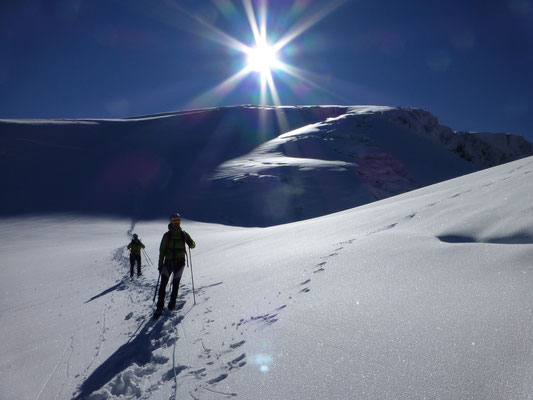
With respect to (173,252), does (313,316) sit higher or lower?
lower

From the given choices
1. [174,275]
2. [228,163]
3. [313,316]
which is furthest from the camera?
→ [228,163]

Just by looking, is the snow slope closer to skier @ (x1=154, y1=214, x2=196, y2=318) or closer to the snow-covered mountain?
skier @ (x1=154, y1=214, x2=196, y2=318)

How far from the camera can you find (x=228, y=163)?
1716 inches

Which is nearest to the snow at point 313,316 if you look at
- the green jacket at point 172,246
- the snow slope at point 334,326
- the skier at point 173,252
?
the snow slope at point 334,326

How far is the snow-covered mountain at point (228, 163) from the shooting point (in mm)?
32250

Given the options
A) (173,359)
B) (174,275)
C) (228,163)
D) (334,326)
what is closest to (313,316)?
(334,326)

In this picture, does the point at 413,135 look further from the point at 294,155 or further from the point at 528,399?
the point at 528,399

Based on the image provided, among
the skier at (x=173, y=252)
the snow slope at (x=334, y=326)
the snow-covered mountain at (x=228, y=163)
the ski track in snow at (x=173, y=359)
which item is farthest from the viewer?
the snow-covered mountain at (x=228, y=163)

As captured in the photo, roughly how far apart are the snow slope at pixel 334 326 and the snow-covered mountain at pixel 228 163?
74.3 ft

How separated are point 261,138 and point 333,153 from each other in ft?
47.6

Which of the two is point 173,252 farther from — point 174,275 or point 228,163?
point 228,163

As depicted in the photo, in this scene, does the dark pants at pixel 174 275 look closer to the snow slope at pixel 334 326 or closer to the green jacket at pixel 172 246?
the green jacket at pixel 172 246

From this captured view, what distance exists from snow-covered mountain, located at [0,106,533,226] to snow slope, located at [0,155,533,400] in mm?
22645

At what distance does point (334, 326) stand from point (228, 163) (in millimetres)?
41106
